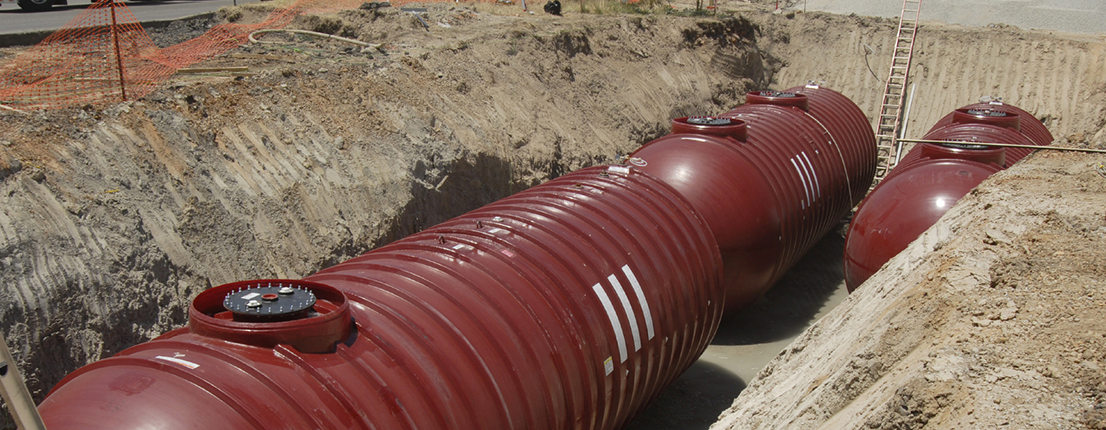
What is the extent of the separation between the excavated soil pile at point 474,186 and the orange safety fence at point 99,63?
770mm

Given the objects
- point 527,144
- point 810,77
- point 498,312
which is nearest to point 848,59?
point 810,77

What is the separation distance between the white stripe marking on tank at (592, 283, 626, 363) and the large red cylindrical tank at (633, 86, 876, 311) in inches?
133

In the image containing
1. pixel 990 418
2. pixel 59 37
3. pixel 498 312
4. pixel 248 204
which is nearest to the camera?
pixel 990 418

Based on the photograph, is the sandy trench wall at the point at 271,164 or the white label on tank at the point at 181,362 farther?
the sandy trench wall at the point at 271,164

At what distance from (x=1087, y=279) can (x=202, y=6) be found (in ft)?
92.6

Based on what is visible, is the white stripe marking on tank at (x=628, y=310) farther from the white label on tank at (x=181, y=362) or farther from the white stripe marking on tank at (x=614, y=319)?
the white label on tank at (x=181, y=362)

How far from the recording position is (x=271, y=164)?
30.2ft

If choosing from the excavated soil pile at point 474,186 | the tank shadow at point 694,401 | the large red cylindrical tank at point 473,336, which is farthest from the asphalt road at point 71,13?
the tank shadow at point 694,401

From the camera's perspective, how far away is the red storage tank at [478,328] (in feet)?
11.4

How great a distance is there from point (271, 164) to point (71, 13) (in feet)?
53.9

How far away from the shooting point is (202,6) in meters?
26.3

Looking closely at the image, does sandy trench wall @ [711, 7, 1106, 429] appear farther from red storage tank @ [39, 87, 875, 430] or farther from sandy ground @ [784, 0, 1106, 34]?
sandy ground @ [784, 0, 1106, 34]

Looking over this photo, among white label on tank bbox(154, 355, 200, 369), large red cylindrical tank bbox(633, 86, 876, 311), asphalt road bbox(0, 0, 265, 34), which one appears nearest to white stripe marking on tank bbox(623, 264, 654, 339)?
large red cylindrical tank bbox(633, 86, 876, 311)

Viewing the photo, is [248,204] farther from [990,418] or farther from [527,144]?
[990,418]
